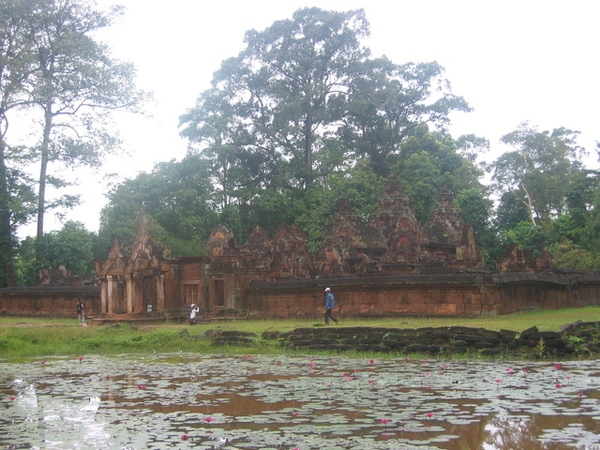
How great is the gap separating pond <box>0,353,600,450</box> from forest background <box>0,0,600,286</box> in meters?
27.9

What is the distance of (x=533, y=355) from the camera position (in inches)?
504

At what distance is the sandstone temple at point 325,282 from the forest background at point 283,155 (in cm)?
782

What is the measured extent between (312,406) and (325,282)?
15.3 meters

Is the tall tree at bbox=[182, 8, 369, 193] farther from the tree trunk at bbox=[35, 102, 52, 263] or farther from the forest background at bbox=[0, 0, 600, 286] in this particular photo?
the tree trunk at bbox=[35, 102, 52, 263]

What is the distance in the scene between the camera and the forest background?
39.2 metres

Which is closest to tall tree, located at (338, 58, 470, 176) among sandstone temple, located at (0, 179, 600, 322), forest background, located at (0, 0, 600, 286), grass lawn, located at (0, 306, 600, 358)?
forest background, located at (0, 0, 600, 286)

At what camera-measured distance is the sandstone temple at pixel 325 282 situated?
2128cm

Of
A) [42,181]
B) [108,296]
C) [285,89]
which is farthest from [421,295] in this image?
[285,89]

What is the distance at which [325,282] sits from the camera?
2394cm

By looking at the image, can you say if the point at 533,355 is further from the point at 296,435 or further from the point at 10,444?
the point at 10,444

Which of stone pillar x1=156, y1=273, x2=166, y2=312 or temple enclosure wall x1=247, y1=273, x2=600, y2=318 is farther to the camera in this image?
stone pillar x1=156, y1=273, x2=166, y2=312

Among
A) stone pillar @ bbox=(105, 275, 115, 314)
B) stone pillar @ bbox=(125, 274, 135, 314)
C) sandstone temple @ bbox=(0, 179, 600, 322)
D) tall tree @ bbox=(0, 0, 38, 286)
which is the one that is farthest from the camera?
tall tree @ bbox=(0, 0, 38, 286)

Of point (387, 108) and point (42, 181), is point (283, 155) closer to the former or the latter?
point (387, 108)

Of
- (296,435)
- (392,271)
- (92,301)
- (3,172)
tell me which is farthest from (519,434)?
(3,172)
